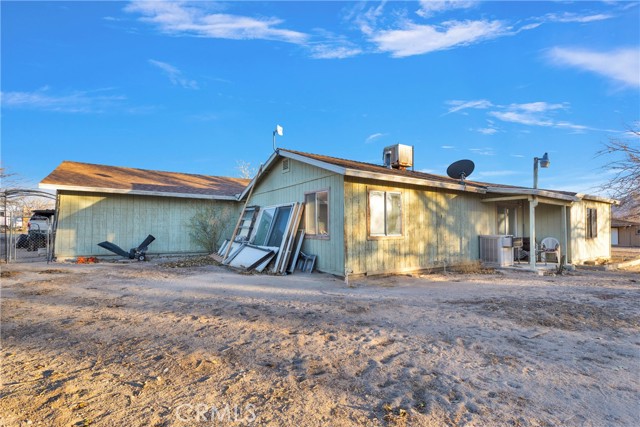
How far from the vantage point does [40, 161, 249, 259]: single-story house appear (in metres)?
11.9

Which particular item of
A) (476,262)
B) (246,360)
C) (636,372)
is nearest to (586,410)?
(636,372)

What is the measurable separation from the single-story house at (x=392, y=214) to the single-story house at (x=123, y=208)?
3061 mm

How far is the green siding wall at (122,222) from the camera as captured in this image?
39.3 feet

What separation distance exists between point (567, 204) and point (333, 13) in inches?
416

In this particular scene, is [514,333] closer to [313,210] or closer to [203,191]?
[313,210]

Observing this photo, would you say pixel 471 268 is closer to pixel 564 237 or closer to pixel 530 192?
pixel 530 192

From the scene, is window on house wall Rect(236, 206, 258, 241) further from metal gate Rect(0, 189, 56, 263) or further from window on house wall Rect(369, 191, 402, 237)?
metal gate Rect(0, 189, 56, 263)

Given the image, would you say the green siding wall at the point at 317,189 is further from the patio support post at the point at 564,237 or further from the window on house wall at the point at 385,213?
the patio support post at the point at 564,237

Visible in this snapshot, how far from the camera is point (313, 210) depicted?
9867 mm

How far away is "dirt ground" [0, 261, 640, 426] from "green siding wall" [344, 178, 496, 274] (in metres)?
2.39

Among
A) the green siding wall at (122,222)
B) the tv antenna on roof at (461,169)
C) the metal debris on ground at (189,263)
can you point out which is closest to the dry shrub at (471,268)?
the tv antenna on roof at (461,169)

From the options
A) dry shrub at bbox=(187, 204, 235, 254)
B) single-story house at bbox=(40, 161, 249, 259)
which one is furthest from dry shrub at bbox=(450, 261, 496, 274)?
dry shrub at bbox=(187, 204, 235, 254)

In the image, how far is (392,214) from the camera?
367 inches

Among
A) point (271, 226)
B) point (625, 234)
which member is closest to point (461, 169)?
point (271, 226)
